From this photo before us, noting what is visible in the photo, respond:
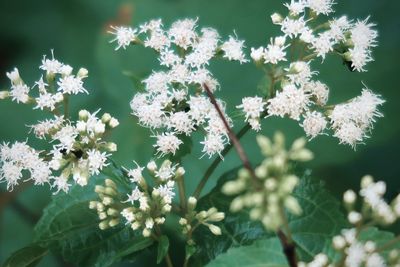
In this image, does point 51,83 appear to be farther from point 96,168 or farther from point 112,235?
point 112,235

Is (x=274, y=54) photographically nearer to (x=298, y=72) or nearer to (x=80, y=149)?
(x=298, y=72)

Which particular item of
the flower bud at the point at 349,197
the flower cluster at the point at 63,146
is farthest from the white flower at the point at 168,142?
the flower bud at the point at 349,197

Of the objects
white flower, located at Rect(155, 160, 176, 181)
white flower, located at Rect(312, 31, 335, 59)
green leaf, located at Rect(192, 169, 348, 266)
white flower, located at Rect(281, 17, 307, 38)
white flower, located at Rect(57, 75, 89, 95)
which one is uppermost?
white flower, located at Rect(57, 75, 89, 95)

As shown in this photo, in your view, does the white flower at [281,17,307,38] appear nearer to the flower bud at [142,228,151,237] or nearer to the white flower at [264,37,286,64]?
the white flower at [264,37,286,64]

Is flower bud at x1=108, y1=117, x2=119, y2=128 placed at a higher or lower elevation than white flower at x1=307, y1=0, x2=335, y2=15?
lower

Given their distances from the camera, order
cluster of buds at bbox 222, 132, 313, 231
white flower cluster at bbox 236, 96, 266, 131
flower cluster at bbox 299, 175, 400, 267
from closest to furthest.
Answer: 1. cluster of buds at bbox 222, 132, 313, 231
2. flower cluster at bbox 299, 175, 400, 267
3. white flower cluster at bbox 236, 96, 266, 131

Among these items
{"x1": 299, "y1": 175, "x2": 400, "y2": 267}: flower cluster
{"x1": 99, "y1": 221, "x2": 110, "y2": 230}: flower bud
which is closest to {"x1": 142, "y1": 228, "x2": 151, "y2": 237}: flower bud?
{"x1": 99, "y1": 221, "x2": 110, "y2": 230}: flower bud

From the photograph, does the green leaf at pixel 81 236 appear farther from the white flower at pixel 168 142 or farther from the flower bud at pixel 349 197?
the flower bud at pixel 349 197
